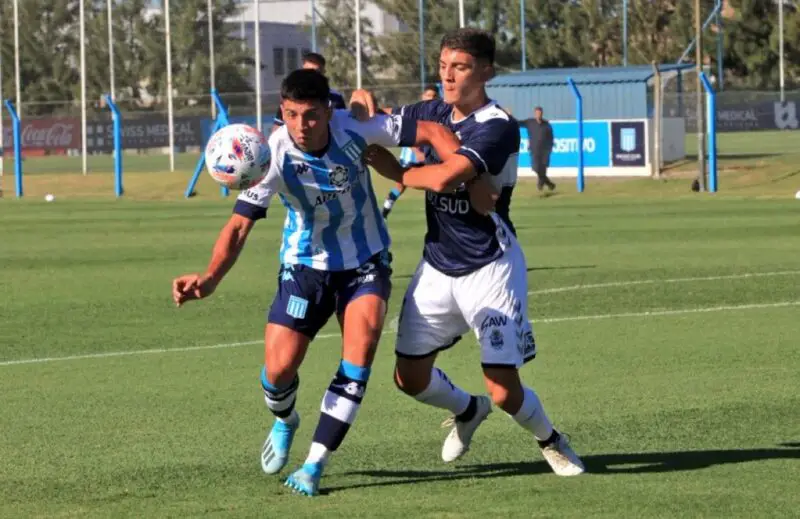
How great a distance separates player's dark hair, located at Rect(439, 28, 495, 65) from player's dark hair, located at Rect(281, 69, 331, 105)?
63 cm

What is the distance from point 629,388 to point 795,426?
5.03ft

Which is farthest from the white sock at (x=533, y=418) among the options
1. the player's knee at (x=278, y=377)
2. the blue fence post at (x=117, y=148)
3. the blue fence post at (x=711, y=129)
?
the blue fence post at (x=117, y=148)

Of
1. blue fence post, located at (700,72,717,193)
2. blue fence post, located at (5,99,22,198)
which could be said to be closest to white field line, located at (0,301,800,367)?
blue fence post, located at (700,72,717,193)

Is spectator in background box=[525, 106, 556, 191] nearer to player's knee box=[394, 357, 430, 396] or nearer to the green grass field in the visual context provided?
the green grass field

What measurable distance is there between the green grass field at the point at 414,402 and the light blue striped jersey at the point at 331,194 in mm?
1069

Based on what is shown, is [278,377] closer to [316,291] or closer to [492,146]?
[316,291]

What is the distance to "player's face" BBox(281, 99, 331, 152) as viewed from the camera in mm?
6824

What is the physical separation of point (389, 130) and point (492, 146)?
0.51 metres

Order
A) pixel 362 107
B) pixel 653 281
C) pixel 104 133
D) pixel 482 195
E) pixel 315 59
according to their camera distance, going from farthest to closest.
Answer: pixel 104 133 → pixel 653 281 → pixel 315 59 → pixel 362 107 → pixel 482 195

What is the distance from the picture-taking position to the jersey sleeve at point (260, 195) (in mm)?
6926

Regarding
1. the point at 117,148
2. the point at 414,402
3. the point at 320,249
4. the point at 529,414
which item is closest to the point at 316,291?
the point at 320,249

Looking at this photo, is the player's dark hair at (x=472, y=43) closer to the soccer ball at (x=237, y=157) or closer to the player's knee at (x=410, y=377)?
the soccer ball at (x=237, y=157)

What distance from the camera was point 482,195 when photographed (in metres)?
6.80

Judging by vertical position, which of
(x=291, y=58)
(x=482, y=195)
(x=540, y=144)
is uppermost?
(x=291, y=58)
